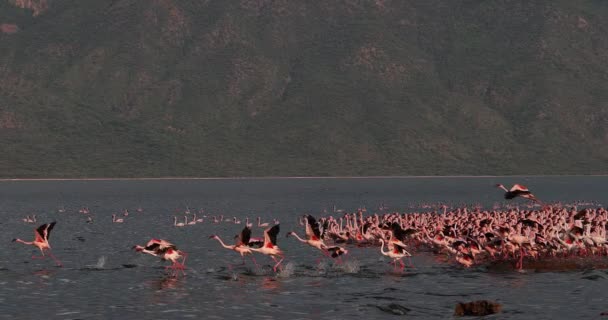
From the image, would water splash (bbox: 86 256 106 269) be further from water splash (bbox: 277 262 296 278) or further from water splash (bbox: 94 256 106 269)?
water splash (bbox: 277 262 296 278)

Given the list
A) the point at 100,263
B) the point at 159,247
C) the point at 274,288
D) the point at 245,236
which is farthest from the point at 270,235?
the point at 100,263

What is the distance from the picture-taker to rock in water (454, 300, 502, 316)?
41.3m

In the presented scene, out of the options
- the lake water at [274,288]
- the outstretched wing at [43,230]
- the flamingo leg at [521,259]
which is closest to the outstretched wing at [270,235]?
the lake water at [274,288]

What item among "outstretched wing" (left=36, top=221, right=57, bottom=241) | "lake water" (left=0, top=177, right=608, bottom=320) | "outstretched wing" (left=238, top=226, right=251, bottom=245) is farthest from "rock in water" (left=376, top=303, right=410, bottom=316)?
"outstretched wing" (left=36, top=221, right=57, bottom=241)

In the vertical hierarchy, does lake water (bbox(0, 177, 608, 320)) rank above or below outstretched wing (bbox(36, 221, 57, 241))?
below

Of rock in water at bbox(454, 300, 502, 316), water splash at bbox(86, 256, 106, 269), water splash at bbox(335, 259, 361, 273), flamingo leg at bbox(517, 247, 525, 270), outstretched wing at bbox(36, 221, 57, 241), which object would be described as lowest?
water splash at bbox(86, 256, 106, 269)

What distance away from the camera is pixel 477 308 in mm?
41219

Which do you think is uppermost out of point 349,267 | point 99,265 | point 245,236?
point 245,236

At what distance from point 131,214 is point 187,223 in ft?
94.2

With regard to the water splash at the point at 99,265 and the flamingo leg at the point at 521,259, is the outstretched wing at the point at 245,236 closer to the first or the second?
the flamingo leg at the point at 521,259

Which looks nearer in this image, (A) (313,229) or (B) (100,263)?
(A) (313,229)

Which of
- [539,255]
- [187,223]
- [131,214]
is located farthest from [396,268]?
[131,214]

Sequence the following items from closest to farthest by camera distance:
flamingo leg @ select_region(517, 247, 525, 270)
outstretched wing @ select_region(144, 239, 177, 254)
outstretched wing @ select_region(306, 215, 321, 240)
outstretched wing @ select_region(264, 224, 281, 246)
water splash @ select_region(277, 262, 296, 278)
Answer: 1. outstretched wing @ select_region(264, 224, 281, 246)
2. outstretched wing @ select_region(306, 215, 321, 240)
3. outstretched wing @ select_region(144, 239, 177, 254)
4. flamingo leg @ select_region(517, 247, 525, 270)
5. water splash @ select_region(277, 262, 296, 278)

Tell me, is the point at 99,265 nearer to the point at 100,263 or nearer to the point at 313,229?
the point at 100,263
